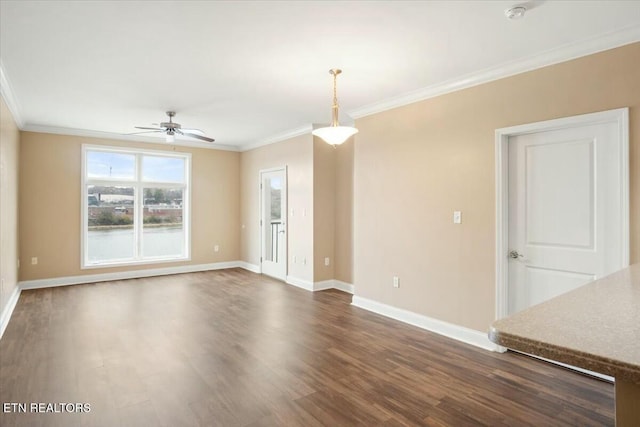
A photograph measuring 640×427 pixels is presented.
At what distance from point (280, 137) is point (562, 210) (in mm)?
4727

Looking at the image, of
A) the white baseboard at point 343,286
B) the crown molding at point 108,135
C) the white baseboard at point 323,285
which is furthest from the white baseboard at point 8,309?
the white baseboard at point 343,286

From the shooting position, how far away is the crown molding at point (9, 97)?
11.7ft

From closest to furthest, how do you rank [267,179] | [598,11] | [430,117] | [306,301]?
[598,11] → [430,117] → [306,301] → [267,179]

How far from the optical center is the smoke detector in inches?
91.0

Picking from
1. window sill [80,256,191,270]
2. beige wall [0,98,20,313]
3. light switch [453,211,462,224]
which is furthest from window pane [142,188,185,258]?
light switch [453,211,462,224]

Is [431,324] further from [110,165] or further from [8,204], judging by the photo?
[110,165]

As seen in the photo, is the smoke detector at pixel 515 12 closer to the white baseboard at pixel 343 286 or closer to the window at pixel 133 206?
the white baseboard at pixel 343 286

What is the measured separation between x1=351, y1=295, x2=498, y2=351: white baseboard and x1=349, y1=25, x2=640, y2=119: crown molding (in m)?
2.50

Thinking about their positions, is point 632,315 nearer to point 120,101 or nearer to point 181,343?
point 181,343

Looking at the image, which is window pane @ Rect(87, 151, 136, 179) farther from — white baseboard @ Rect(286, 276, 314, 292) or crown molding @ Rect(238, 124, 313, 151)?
white baseboard @ Rect(286, 276, 314, 292)

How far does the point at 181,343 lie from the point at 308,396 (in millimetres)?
1639

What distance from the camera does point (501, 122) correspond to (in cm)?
330

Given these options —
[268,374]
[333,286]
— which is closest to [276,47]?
[268,374]

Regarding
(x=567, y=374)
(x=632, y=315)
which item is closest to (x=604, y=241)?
(x=567, y=374)
